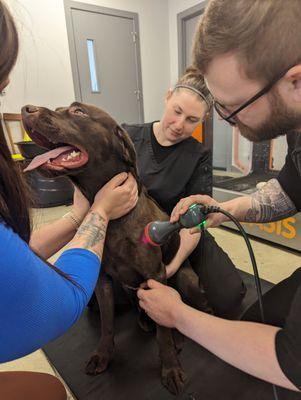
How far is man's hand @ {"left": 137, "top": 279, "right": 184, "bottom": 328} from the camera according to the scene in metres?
0.91

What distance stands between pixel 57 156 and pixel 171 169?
72cm

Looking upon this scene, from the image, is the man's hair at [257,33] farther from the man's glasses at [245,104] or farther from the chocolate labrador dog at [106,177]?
the chocolate labrador dog at [106,177]

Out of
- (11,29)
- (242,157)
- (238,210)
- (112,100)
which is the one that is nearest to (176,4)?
(112,100)

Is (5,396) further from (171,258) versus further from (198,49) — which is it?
(198,49)

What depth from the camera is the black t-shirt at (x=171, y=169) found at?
5.01ft

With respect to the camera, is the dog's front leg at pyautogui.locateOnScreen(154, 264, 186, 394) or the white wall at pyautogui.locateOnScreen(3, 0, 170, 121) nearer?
the dog's front leg at pyautogui.locateOnScreen(154, 264, 186, 394)

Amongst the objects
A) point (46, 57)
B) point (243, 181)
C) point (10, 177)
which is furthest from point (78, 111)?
point (46, 57)

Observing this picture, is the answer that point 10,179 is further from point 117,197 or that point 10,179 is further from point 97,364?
point 97,364

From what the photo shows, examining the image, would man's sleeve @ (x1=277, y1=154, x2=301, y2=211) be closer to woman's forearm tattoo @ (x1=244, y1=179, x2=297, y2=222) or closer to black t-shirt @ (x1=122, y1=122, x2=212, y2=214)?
woman's forearm tattoo @ (x1=244, y1=179, x2=297, y2=222)

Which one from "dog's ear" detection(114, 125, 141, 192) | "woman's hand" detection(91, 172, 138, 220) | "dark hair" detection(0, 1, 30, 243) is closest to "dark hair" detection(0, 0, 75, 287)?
"dark hair" detection(0, 1, 30, 243)

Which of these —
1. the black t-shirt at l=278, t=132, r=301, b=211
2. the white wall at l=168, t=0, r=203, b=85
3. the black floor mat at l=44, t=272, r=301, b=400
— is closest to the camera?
the black floor mat at l=44, t=272, r=301, b=400

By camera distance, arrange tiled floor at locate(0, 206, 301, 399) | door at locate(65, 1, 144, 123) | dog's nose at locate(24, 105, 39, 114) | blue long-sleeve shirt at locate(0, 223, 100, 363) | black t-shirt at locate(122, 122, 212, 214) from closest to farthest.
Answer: blue long-sleeve shirt at locate(0, 223, 100, 363) → dog's nose at locate(24, 105, 39, 114) → black t-shirt at locate(122, 122, 212, 214) → tiled floor at locate(0, 206, 301, 399) → door at locate(65, 1, 144, 123)

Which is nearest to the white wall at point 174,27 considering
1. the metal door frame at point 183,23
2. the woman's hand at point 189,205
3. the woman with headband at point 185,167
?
the metal door frame at point 183,23

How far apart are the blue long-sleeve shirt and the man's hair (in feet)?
2.24
